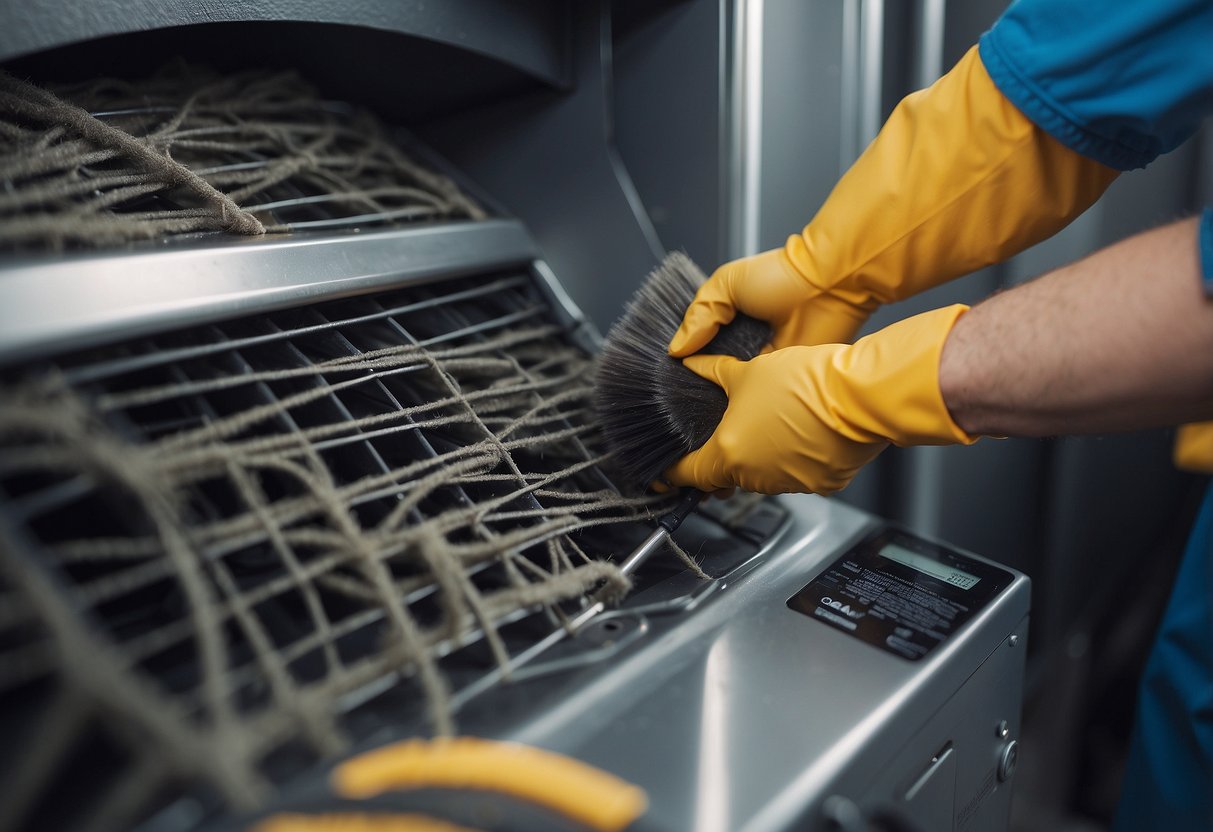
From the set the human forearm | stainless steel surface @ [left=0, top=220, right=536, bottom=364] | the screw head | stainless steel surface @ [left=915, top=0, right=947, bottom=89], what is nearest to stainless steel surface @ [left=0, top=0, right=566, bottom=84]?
stainless steel surface @ [left=0, top=220, right=536, bottom=364]

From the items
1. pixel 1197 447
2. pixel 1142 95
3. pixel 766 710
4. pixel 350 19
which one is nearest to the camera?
pixel 766 710

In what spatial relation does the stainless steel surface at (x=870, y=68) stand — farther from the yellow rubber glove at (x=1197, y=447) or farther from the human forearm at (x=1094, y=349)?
the yellow rubber glove at (x=1197, y=447)

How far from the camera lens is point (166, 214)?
0.76 meters

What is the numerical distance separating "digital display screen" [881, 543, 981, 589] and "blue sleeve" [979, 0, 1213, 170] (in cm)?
43

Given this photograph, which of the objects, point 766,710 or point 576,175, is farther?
point 576,175

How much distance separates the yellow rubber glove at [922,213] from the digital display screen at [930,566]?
277 mm

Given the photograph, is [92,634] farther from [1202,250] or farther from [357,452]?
[1202,250]

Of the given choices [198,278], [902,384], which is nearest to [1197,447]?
[902,384]

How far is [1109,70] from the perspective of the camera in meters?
0.77

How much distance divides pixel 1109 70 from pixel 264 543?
870mm

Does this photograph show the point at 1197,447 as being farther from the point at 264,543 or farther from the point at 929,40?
the point at 264,543

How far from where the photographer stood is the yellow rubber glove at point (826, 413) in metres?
0.77

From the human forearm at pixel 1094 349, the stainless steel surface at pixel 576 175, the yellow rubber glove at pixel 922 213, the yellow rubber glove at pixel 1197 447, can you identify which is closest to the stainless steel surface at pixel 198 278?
the stainless steel surface at pixel 576 175

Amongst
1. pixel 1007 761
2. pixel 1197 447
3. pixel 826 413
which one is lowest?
pixel 1007 761
